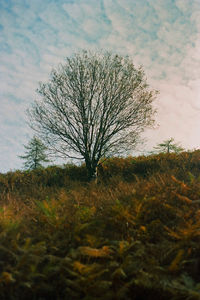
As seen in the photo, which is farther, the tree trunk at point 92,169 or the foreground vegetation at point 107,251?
the tree trunk at point 92,169

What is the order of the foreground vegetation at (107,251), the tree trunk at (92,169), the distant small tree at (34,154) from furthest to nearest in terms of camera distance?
1. the distant small tree at (34,154)
2. the tree trunk at (92,169)
3. the foreground vegetation at (107,251)

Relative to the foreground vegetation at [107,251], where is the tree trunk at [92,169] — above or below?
above

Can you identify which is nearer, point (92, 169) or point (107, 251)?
point (107, 251)

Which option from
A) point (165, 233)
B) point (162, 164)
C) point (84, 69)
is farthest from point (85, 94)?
point (165, 233)

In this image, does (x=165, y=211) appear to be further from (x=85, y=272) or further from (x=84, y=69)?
(x=84, y=69)

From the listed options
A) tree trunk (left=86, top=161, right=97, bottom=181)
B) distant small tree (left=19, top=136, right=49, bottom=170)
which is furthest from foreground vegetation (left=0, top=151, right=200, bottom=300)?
distant small tree (left=19, top=136, right=49, bottom=170)

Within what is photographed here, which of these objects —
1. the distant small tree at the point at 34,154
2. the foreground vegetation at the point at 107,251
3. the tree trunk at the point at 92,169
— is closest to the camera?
the foreground vegetation at the point at 107,251

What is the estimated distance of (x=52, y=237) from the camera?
11.8ft

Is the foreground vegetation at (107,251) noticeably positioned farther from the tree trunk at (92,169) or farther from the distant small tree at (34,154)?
the distant small tree at (34,154)

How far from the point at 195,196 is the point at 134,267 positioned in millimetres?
2560

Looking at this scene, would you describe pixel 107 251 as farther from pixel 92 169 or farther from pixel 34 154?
pixel 34 154

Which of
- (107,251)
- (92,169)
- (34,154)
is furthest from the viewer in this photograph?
(34,154)

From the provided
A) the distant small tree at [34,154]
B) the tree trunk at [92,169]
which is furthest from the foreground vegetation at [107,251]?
the distant small tree at [34,154]

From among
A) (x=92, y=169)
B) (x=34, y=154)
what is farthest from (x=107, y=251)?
(x=34, y=154)
